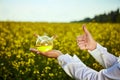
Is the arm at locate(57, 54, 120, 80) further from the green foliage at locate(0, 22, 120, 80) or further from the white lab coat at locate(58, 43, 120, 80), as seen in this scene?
the green foliage at locate(0, 22, 120, 80)

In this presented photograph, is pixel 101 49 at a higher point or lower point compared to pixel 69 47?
higher

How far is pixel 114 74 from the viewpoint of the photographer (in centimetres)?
117

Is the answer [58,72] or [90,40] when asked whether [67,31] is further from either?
[90,40]

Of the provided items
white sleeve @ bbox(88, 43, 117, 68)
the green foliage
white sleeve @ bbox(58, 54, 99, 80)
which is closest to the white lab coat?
white sleeve @ bbox(58, 54, 99, 80)

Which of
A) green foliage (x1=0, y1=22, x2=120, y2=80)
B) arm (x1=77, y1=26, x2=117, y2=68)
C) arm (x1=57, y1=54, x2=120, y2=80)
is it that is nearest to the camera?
arm (x1=57, y1=54, x2=120, y2=80)

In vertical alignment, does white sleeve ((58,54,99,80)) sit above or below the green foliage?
above

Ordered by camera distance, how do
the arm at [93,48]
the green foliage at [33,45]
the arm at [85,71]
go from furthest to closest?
1. the green foliage at [33,45]
2. the arm at [93,48]
3. the arm at [85,71]

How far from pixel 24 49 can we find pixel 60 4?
740mm

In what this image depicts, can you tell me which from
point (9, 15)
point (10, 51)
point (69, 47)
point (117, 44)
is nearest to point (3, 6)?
point (9, 15)

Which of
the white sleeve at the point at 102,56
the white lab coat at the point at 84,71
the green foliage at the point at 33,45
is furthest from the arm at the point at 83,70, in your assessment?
the green foliage at the point at 33,45

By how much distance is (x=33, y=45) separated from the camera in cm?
477

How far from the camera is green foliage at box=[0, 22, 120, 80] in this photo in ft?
12.7

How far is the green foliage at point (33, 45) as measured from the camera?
12.7 ft

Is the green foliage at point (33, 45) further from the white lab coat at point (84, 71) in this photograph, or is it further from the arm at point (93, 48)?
the white lab coat at point (84, 71)
